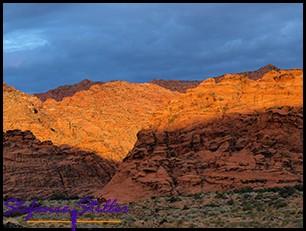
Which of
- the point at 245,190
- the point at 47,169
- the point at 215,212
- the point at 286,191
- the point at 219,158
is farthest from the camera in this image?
the point at 47,169

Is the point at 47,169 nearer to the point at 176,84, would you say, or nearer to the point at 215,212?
the point at 215,212

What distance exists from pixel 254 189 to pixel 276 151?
17.1ft

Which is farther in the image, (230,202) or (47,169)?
(47,169)

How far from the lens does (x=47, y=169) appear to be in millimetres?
67500

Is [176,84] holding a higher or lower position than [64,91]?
higher

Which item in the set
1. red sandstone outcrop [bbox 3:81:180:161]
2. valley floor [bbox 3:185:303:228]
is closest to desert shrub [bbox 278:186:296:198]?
valley floor [bbox 3:185:303:228]

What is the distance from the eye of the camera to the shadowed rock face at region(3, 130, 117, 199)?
63625mm

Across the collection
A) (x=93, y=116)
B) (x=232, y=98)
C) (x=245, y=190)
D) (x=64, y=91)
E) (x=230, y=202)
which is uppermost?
(x=64, y=91)

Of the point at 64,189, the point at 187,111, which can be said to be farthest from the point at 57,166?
the point at 187,111

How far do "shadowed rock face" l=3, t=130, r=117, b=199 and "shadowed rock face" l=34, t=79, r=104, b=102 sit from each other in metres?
68.3

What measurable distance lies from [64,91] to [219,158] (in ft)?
340

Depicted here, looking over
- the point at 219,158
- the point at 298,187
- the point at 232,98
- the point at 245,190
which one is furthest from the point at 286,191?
the point at 232,98

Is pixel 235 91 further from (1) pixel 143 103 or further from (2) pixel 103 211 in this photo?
(1) pixel 143 103

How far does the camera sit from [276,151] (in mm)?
46656
